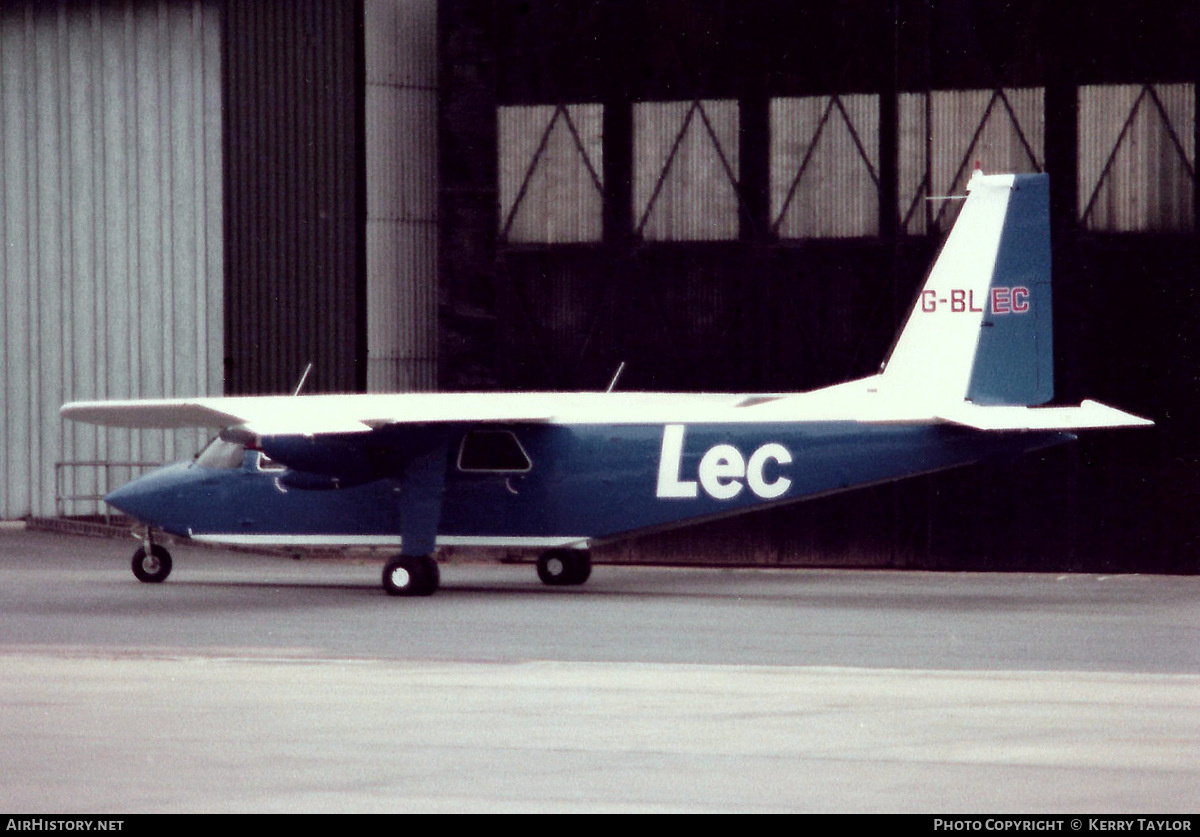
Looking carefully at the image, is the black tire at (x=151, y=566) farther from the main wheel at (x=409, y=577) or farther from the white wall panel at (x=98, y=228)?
the white wall panel at (x=98, y=228)

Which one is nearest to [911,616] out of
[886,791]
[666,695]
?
[666,695]

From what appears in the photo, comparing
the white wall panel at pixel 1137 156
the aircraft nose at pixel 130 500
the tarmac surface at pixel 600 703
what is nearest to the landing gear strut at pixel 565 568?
the tarmac surface at pixel 600 703

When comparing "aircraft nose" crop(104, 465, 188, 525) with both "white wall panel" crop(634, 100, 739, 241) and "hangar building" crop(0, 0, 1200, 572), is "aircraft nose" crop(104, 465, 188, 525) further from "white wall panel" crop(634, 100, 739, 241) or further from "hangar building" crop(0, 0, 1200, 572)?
"white wall panel" crop(634, 100, 739, 241)

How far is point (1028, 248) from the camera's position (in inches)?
1045

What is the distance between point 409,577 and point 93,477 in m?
15.6

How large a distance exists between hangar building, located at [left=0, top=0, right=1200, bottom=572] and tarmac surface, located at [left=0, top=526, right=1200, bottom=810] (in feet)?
21.9

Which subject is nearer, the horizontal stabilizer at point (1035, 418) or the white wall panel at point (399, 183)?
the horizontal stabilizer at point (1035, 418)

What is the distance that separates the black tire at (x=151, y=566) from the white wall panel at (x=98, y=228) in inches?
429

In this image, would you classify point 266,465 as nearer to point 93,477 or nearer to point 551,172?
point 551,172

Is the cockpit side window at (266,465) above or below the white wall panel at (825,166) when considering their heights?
below

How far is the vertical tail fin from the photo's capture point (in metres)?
26.4

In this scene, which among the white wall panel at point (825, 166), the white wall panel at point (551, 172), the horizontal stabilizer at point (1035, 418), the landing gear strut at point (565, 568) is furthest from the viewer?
the white wall panel at point (551, 172)

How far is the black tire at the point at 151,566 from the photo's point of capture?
101ft

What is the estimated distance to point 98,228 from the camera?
138 ft
